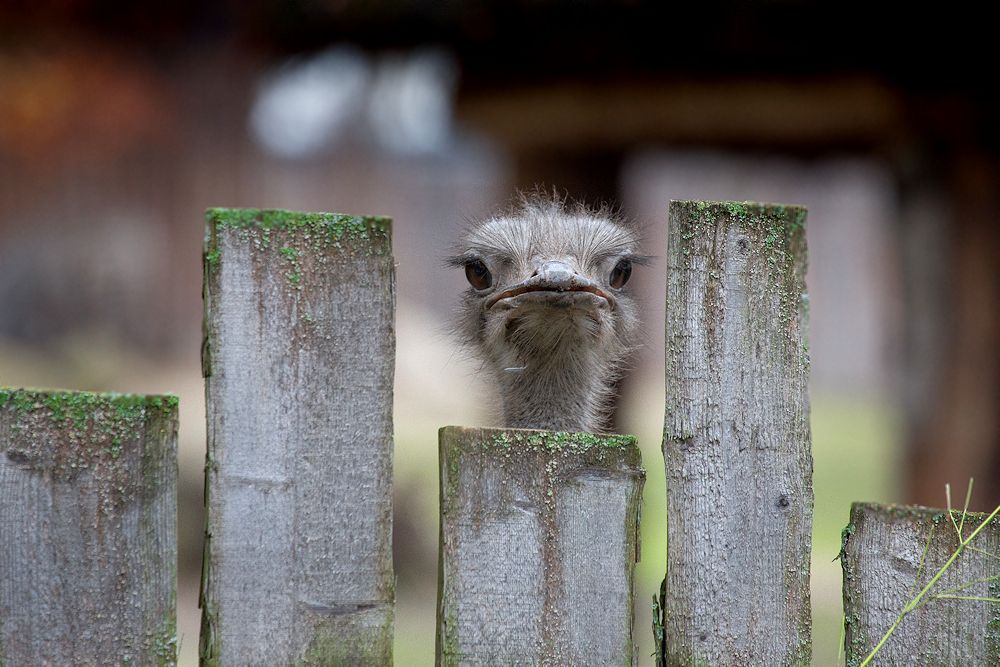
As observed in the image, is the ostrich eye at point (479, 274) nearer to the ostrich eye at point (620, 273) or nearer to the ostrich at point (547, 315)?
the ostrich at point (547, 315)

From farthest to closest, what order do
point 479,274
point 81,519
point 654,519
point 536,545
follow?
point 654,519
point 479,274
point 536,545
point 81,519

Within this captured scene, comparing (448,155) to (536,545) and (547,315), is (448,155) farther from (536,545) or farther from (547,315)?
(536,545)

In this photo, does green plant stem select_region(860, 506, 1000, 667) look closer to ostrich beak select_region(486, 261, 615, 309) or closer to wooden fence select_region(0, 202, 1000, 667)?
wooden fence select_region(0, 202, 1000, 667)

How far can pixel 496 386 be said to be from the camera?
352 centimetres

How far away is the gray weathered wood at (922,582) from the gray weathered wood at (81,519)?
996mm

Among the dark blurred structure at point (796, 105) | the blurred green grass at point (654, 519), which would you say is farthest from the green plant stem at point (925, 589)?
the dark blurred structure at point (796, 105)

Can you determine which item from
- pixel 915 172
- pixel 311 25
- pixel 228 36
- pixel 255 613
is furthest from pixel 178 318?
pixel 255 613

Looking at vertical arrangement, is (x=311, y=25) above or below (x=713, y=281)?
above

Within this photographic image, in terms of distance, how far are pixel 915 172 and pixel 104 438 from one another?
15.8ft

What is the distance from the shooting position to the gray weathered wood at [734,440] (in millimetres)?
1886

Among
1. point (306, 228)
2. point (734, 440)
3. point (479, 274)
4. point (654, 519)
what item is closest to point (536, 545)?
point (734, 440)

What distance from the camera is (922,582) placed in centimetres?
191

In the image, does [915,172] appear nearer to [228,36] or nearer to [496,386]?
[496,386]

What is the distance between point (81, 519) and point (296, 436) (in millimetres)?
298
